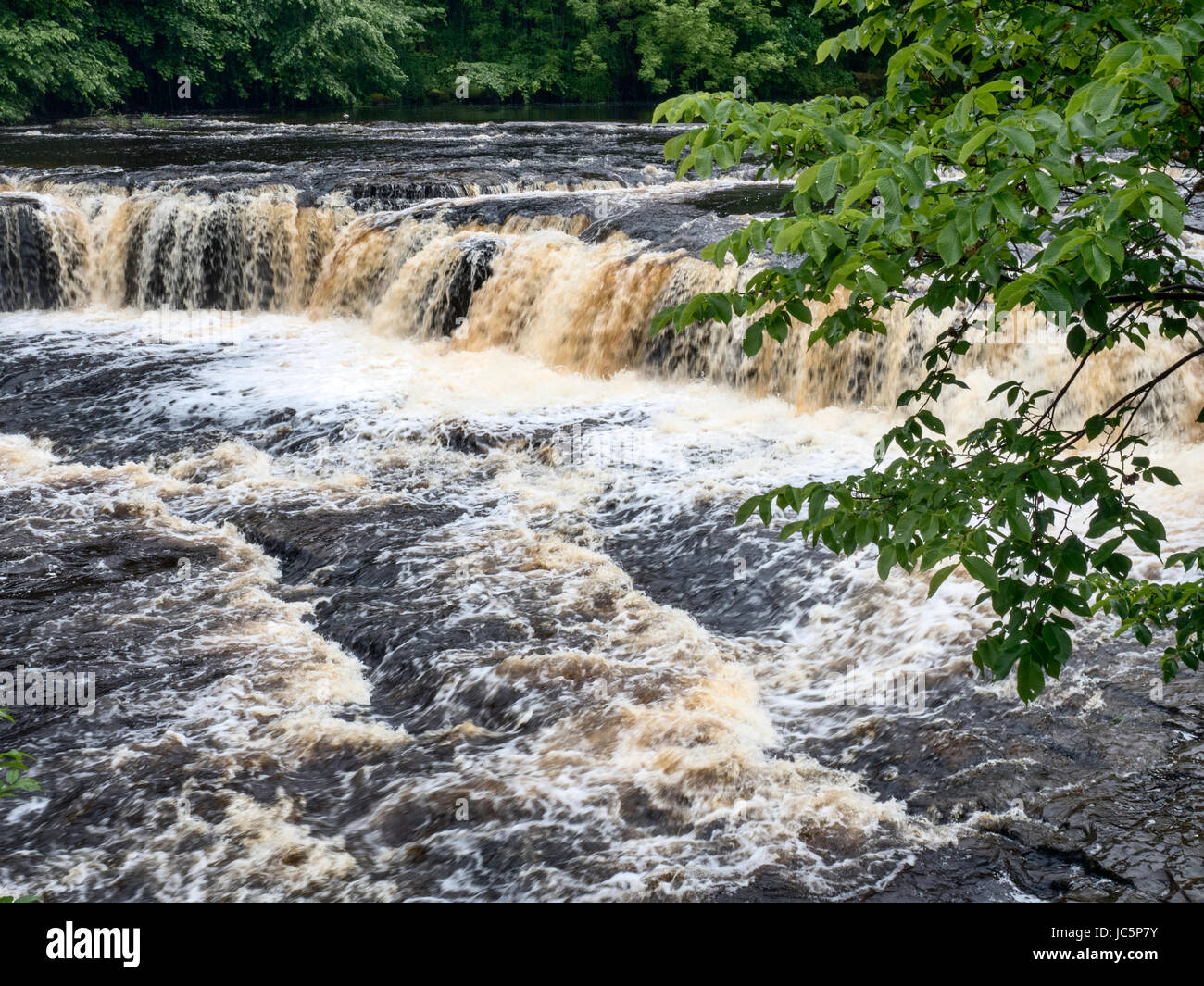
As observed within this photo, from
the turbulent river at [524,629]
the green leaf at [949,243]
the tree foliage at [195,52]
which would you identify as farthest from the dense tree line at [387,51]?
the green leaf at [949,243]

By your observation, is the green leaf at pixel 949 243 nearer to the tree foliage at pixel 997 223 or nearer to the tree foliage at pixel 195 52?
the tree foliage at pixel 997 223

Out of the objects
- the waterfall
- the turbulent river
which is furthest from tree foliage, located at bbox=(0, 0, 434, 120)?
the turbulent river

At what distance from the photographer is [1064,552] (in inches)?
91.9

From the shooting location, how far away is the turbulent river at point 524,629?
4.43m

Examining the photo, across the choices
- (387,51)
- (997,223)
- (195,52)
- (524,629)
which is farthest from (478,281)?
(387,51)

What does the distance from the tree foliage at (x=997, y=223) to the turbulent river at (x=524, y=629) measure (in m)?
1.94

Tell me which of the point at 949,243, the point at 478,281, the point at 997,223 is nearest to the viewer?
the point at 949,243

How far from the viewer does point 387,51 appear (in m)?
28.5

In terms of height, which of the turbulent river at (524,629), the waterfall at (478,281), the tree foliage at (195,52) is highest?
the tree foliage at (195,52)

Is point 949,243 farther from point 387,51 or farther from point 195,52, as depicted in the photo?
point 387,51

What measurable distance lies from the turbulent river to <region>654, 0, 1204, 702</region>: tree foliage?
1937mm

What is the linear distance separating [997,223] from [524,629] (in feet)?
14.7

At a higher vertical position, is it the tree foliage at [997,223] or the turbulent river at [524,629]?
the tree foliage at [997,223]

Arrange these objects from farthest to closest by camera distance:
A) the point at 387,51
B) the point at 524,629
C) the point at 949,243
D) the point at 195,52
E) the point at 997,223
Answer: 1. the point at 387,51
2. the point at 195,52
3. the point at 524,629
4. the point at 997,223
5. the point at 949,243
